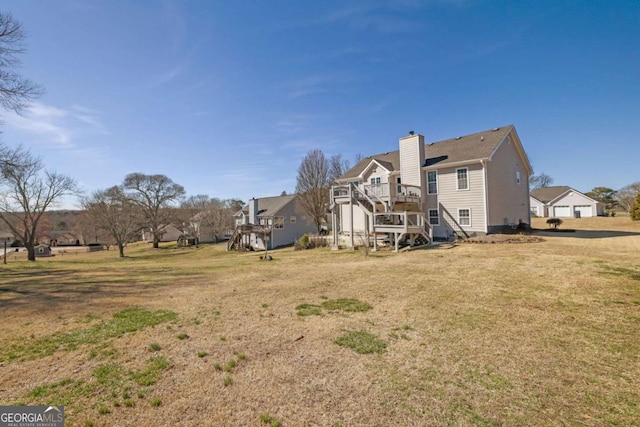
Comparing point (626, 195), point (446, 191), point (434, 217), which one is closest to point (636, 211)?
point (446, 191)

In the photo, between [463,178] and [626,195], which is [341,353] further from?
[626,195]

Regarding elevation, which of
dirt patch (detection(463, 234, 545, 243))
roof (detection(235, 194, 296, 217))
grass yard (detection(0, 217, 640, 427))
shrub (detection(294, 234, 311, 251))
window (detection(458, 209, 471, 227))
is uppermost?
roof (detection(235, 194, 296, 217))

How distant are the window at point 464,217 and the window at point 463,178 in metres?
1.64

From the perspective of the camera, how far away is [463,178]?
2048 centimetres

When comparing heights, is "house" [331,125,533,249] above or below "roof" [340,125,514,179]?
below

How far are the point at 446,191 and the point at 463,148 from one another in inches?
144

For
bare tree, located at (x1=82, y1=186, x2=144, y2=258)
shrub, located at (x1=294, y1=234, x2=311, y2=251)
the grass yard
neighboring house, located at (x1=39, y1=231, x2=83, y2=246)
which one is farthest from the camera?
neighboring house, located at (x1=39, y1=231, x2=83, y2=246)

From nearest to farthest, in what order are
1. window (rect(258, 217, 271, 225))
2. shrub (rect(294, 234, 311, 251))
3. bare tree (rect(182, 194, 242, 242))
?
shrub (rect(294, 234, 311, 251)) < window (rect(258, 217, 271, 225)) < bare tree (rect(182, 194, 242, 242))

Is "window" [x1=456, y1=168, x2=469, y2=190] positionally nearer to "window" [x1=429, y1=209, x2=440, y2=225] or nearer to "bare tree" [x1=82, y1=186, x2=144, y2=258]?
"window" [x1=429, y1=209, x2=440, y2=225]

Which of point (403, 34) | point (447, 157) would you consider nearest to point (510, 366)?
point (403, 34)

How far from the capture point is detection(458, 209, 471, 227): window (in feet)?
66.0

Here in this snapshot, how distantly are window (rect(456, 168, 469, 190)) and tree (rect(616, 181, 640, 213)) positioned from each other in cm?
5242

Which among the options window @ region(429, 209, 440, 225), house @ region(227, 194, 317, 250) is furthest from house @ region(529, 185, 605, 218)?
house @ region(227, 194, 317, 250)

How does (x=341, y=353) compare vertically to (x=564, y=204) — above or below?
below
